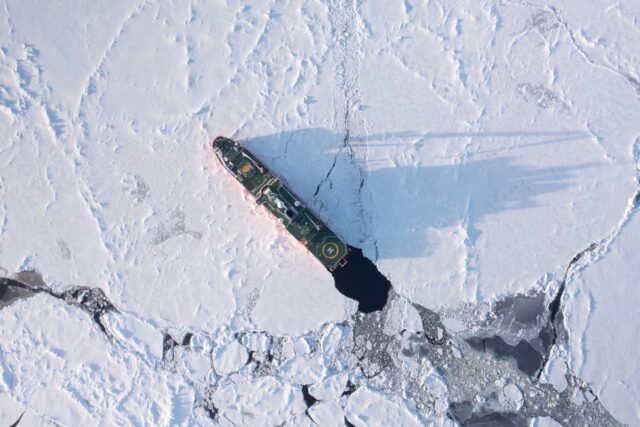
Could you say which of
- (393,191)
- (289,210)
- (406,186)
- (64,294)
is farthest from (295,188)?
(64,294)

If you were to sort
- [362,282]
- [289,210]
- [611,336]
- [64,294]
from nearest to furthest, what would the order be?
[289,210] < [611,336] < [362,282] < [64,294]

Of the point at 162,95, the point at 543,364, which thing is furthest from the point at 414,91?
the point at 543,364

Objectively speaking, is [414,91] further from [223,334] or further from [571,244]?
[223,334]

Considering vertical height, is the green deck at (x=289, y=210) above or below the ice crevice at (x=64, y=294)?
above

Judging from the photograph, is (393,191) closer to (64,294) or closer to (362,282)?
(362,282)

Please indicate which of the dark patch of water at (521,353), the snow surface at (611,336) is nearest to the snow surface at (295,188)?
the snow surface at (611,336)

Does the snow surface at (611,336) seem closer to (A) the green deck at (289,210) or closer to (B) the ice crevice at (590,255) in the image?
(B) the ice crevice at (590,255)
